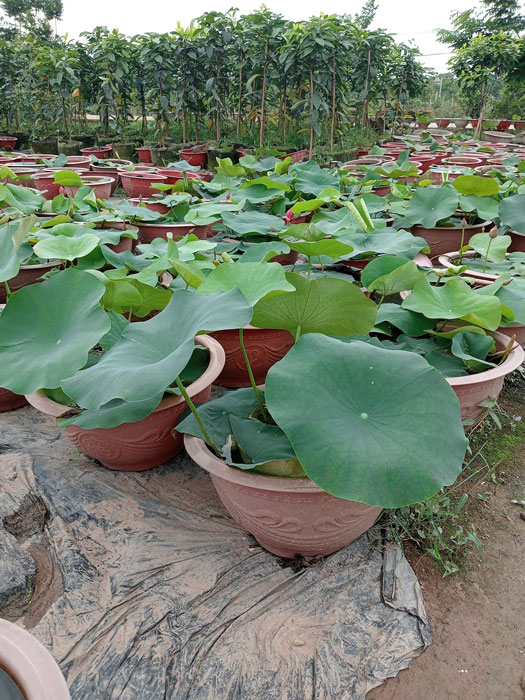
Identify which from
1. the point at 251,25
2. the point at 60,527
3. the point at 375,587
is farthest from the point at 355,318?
the point at 251,25

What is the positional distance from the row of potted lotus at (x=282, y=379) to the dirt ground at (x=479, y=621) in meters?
0.26

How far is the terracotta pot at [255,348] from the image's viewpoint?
1726 mm

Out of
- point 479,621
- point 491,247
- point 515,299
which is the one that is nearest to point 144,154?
point 491,247

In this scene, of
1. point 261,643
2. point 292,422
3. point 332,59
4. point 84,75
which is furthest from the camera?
point 84,75

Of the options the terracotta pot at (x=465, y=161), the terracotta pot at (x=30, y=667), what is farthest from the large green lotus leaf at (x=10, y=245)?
the terracotta pot at (x=465, y=161)

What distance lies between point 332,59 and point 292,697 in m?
7.60

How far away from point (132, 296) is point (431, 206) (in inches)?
74.1

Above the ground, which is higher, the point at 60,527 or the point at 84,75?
the point at 84,75

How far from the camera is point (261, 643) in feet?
3.45

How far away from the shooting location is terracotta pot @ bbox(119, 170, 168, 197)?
13.5 ft

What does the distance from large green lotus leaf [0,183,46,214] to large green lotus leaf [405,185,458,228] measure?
6.85ft

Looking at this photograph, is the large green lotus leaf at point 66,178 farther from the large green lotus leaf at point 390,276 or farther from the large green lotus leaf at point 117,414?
the large green lotus leaf at point 117,414

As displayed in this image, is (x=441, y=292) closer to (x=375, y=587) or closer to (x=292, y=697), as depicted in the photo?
(x=375, y=587)

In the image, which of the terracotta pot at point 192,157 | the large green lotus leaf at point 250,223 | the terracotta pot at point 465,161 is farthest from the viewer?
the terracotta pot at point 192,157
